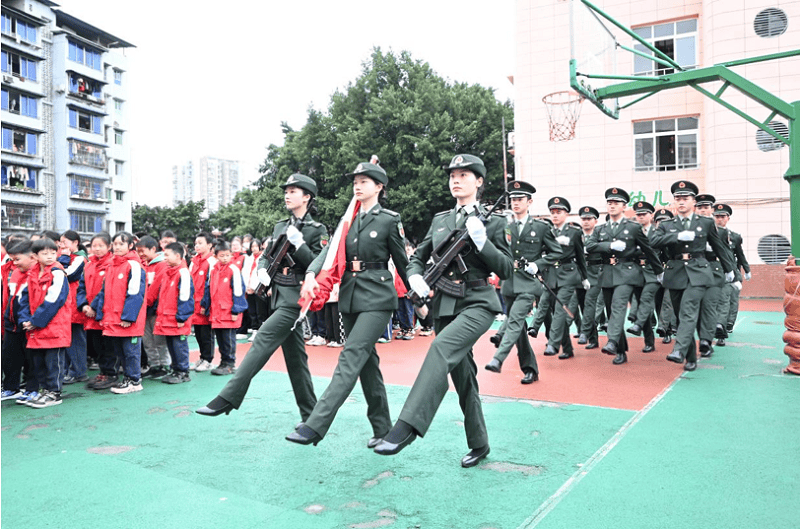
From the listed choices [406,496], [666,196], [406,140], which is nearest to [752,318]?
[666,196]

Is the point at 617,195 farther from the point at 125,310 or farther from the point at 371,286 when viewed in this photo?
the point at 125,310

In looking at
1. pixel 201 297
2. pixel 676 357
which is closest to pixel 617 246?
pixel 676 357

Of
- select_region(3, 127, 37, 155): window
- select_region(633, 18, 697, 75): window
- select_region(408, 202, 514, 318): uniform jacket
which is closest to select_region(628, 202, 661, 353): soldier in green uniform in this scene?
select_region(408, 202, 514, 318): uniform jacket

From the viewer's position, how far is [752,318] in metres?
13.6

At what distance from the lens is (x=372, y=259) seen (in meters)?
4.56

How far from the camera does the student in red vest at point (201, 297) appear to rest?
8.25 meters

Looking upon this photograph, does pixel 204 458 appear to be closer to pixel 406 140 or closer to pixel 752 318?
pixel 752 318

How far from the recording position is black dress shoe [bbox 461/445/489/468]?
4.10m

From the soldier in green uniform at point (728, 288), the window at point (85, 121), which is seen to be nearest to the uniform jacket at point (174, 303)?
the soldier in green uniform at point (728, 288)

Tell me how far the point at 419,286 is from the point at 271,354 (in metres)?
1.31

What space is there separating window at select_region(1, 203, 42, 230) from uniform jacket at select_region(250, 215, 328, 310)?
4349 centimetres

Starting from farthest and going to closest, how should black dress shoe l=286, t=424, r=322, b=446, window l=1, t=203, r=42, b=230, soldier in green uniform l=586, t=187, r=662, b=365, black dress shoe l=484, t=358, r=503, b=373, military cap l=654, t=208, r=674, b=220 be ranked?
window l=1, t=203, r=42, b=230 < military cap l=654, t=208, r=674, b=220 < soldier in green uniform l=586, t=187, r=662, b=365 < black dress shoe l=484, t=358, r=503, b=373 < black dress shoe l=286, t=424, r=322, b=446

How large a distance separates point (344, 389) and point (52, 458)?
2162mm

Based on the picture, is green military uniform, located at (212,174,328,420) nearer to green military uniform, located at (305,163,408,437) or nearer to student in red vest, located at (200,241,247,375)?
green military uniform, located at (305,163,408,437)
